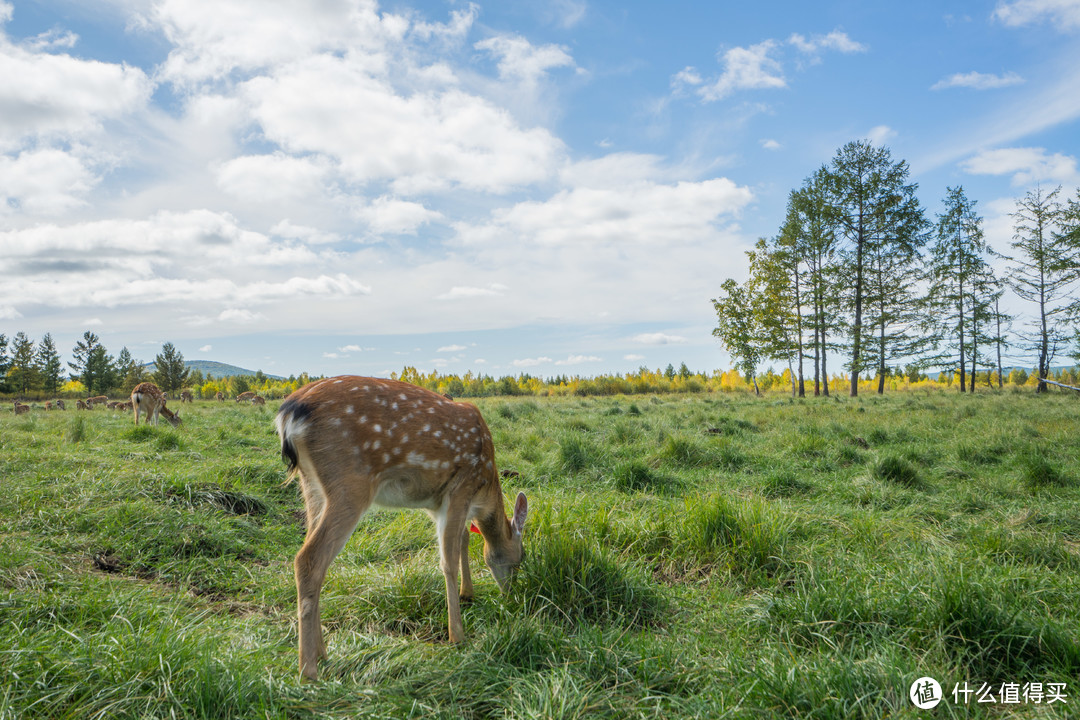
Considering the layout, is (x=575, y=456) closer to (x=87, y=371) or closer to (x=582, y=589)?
(x=582, y=589)

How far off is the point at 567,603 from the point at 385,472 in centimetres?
152

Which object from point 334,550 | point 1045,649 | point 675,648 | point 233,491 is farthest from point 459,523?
point 233,491

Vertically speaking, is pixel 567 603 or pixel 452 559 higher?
pixel 452 559

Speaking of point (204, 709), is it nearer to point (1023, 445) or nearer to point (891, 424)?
point (1023, 445)

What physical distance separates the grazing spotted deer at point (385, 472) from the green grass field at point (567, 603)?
305 millimetres

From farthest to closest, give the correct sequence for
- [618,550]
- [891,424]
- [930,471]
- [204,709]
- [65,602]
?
1. [891,424]
2. [930,471]
3. [618,550]
4. [65,602]
5. [204,709]

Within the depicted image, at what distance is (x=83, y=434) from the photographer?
9828 mm

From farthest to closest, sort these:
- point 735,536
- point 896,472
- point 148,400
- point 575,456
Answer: point 148,400
point 575,456
point 896,472
point 735,536

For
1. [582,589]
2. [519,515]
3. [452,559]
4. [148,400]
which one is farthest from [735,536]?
[148,400]

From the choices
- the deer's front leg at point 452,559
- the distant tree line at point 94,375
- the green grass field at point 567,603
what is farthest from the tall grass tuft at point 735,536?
the distant tree line at point 94,375

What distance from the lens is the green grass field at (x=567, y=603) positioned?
8.30 feet

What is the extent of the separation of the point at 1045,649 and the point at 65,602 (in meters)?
5.81

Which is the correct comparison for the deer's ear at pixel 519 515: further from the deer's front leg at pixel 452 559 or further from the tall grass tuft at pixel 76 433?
the tall grass tuft at pixel 76 433

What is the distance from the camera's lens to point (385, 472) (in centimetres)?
336
